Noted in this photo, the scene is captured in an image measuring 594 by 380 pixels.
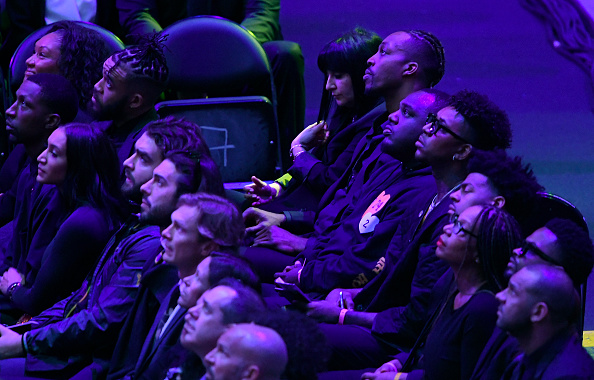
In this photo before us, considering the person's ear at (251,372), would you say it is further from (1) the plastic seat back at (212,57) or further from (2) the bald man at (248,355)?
(1) the plastic seat back at (212,57)

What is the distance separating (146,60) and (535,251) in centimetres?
184

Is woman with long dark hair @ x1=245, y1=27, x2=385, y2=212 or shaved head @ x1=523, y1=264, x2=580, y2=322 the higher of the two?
shaved head @ x1=523, y1=264, x2=580, y2=322

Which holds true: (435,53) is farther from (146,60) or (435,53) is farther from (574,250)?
(574,250)

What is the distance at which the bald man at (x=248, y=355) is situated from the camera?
71.5 inches

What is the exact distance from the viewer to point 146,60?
3455mm

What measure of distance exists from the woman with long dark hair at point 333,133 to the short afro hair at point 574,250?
4.50 feet

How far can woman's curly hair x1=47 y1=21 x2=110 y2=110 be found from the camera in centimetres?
376

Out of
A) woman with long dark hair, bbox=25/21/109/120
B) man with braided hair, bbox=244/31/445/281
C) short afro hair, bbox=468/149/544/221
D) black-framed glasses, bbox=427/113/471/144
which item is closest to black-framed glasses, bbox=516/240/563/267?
short afro hair, bbox=468/149/544/221

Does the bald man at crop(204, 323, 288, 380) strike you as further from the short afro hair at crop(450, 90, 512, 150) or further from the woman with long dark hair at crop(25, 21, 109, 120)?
the woman with long dark hair at crop(25, 21, 109, 120)

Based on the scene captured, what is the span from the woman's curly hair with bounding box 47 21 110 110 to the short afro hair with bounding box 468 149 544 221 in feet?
6.11

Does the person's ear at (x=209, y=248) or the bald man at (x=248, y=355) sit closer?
the bald man at (x=248, y=355)

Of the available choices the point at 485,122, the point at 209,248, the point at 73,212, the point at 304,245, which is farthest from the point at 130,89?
the point at 485,122

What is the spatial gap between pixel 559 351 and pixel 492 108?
2.81 ft

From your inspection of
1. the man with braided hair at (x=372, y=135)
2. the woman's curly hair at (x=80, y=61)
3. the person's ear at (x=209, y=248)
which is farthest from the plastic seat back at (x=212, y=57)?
the person's ear at (x=209, y=248)
